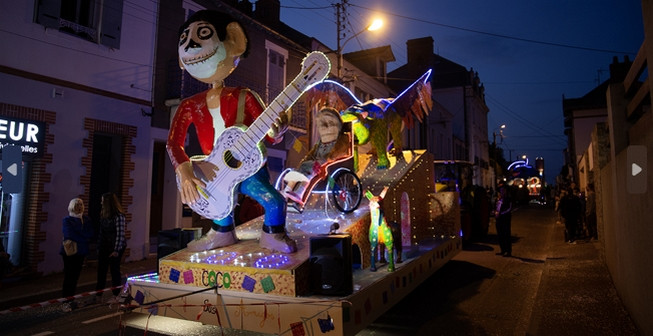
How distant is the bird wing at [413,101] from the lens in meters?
7.43

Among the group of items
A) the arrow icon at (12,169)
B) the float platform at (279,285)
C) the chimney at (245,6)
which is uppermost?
the chimney at (245,6)

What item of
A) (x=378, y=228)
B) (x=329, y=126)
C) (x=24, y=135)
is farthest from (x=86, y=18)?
(x=378, y=228)

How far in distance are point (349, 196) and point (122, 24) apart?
27.6 feet

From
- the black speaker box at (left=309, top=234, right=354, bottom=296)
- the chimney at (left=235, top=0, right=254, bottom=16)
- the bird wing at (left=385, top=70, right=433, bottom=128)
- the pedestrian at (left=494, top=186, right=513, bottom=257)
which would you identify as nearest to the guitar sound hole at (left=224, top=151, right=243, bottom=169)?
the black speaker box at (left=309, top=234, right=354, bottom=296)

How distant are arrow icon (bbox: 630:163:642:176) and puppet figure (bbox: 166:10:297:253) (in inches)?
134

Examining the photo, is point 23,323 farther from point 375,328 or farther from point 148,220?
point 148,220

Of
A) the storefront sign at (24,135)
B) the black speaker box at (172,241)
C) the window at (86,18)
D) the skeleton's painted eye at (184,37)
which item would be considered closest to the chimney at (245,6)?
the window at (86,18)

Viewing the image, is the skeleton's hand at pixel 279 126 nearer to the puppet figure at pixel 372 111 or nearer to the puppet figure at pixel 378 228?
the puppet figure at pixel 378 228

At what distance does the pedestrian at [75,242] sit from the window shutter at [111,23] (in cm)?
588

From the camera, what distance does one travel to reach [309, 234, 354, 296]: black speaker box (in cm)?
352

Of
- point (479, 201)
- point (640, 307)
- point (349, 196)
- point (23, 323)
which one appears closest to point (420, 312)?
point (349, 196)

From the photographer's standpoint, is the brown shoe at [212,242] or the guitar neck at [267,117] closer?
the guitar neck at [267,117]

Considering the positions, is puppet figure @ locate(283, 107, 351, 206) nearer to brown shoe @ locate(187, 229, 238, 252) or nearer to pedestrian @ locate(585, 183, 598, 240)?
brown shoe @ locate(187, 229, 238, 252)

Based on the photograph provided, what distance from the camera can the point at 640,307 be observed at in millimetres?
3984
